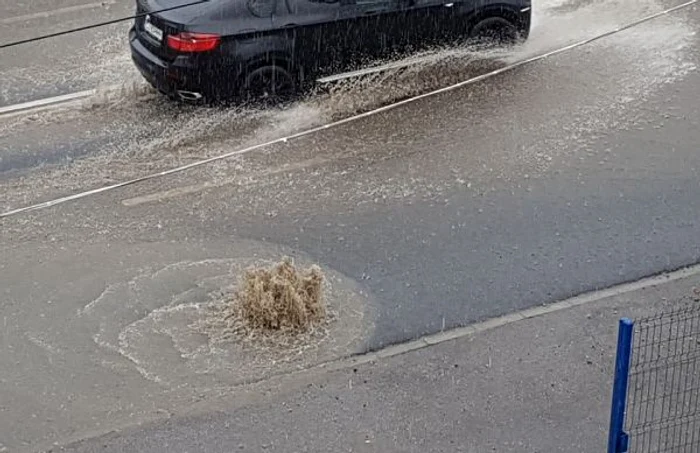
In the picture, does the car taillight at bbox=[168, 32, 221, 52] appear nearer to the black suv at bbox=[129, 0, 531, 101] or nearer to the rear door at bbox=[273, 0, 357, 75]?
the black suv at bbox=[129, 0, 531, 101]

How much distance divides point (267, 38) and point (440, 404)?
5977mm

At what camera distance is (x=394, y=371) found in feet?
30.9

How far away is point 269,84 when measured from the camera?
1401 cm

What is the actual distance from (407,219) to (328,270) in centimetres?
122

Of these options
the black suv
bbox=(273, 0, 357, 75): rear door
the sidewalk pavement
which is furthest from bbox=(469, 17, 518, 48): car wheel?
the sidewalk pavement

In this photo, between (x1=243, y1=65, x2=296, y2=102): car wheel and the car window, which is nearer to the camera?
the car window

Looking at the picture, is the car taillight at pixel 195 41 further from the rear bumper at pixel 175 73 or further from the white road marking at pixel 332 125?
the white road marking at pixel 332 125

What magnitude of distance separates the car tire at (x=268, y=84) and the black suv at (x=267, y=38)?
1cm

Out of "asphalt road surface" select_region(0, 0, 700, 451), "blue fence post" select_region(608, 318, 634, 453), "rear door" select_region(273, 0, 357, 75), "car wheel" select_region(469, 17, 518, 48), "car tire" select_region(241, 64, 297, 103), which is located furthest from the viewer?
"car wheel" select_region(469, 17, 518, 48)

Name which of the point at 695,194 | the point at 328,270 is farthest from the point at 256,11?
the point at 695,194

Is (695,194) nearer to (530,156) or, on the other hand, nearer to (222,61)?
(530,156)

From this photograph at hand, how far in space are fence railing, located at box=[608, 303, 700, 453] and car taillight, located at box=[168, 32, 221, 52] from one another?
233 inches

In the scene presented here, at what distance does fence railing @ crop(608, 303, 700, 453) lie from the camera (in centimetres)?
851

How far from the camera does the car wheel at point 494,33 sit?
15.1m
